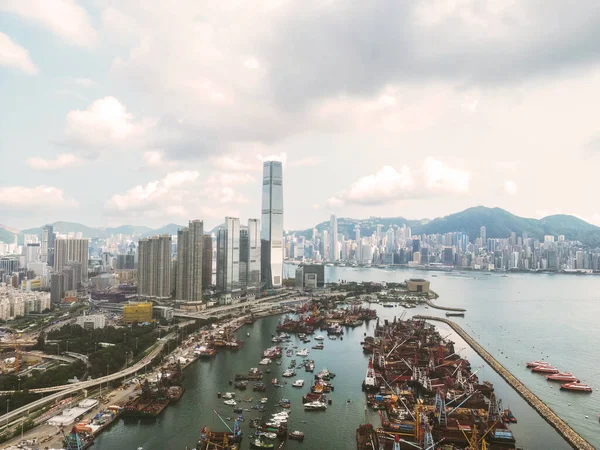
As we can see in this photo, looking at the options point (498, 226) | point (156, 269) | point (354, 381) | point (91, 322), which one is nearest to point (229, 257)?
point (156, 269)

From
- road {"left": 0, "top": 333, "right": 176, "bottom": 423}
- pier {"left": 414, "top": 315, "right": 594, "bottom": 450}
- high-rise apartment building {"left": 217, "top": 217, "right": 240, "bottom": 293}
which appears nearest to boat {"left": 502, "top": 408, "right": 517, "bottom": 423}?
pier {"left": 414, "top": 315, "right": 594, "bottom": 450}

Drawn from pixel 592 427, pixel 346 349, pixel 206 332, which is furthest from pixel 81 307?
pixel 592 427

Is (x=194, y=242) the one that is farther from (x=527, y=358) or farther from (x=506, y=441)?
(x=506, y=441)

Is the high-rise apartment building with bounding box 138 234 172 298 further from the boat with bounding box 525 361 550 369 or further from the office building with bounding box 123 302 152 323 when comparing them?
the boat with bounding box 525 361 550 369

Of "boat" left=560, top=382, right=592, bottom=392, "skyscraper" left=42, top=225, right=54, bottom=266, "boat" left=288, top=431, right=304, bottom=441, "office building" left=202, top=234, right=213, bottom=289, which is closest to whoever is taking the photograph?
"boat" left=288, top=431, right=304, bottom=441

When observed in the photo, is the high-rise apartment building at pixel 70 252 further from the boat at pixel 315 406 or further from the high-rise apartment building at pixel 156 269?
the boat at pixel 315 406
